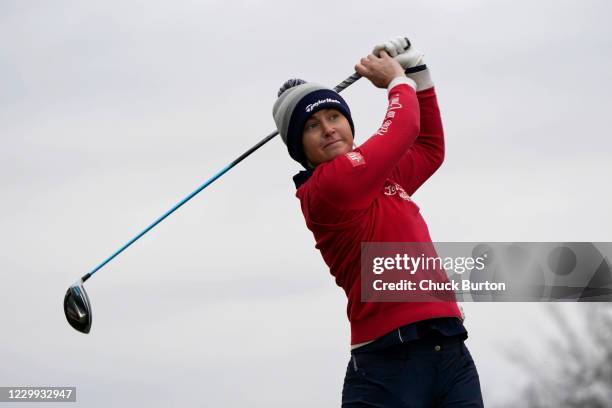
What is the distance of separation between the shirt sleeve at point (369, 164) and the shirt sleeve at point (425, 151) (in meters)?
0.58

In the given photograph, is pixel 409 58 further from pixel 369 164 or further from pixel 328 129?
pixel 369 164

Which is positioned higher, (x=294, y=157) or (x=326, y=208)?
(x=294, y=157)

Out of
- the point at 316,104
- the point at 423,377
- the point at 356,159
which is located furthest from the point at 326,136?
the point at 423,377

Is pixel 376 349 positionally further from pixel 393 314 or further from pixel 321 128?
pixel 321 128

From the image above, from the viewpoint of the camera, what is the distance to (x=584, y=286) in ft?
31.7

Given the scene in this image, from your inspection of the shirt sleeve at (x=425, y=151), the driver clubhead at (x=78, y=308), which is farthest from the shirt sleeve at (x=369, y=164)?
the driver clubhead at (x=78, y=308)

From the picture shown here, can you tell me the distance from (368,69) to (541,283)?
377cm

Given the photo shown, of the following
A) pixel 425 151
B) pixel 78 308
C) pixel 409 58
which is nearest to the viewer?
pixel 409 58

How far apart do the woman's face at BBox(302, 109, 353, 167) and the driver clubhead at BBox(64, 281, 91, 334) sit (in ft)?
9.72

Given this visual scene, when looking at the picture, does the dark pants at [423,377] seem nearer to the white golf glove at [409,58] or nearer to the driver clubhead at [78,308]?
the white golf glove at [409,58]

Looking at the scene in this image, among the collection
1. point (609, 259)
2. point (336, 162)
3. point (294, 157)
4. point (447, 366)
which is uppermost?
point (609, 259)

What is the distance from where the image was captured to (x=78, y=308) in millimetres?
7535

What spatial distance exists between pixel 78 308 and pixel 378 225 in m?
3.45

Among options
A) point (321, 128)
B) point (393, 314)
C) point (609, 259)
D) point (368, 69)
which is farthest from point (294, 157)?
point (609, 259)
